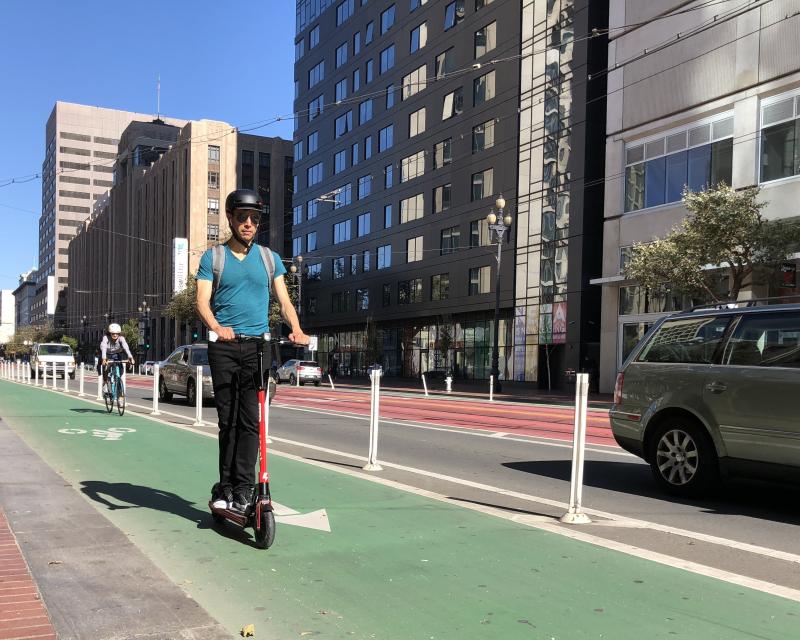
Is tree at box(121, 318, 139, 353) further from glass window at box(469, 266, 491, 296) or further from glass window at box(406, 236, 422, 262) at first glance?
glass window at box(469, 266, 491, 296)

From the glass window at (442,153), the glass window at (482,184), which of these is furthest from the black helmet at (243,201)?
the glass window at (442,153)

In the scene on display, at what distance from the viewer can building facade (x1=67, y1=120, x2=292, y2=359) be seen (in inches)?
3196

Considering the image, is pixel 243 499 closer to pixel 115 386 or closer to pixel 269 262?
pixel 269 262

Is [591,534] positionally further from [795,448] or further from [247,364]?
[247,364]

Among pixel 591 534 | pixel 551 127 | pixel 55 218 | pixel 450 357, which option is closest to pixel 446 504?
pixel 591 534

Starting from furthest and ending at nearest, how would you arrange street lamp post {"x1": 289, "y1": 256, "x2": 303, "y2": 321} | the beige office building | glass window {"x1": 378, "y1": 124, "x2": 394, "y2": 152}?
the beige office building < street lamp post {"x1": 289, "y1": 256, "x2": 303, "y2": 321} < glass window {"x1": 378, "y1": 124, "x2": 394, "y2": 152}

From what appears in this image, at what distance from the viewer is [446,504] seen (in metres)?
6.06

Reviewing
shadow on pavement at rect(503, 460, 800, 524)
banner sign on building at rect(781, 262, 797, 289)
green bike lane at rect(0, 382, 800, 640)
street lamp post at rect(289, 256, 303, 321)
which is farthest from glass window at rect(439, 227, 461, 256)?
green bike lane at rect(0, 382, 800, 640)

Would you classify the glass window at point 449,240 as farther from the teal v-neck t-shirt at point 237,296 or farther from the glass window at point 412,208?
the teal v-neck t-shirt at point 237,296

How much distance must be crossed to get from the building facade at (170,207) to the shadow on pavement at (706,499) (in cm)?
6060

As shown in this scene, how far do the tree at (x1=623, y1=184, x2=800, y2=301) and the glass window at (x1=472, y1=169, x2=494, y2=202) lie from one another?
67.8 feet

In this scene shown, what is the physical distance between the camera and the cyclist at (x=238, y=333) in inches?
181

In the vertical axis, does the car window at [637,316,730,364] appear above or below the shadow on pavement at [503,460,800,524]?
above

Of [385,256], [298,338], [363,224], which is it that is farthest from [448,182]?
[298,338]
